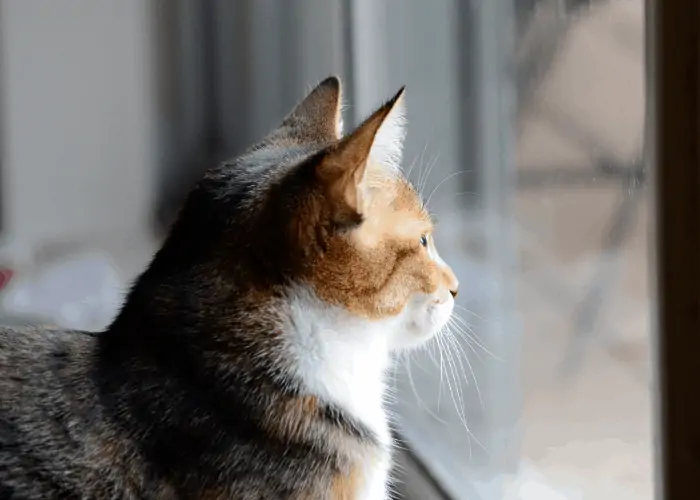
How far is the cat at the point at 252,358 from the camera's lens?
2.37ft

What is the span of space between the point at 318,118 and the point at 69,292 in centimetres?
125

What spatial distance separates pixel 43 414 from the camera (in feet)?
2.53

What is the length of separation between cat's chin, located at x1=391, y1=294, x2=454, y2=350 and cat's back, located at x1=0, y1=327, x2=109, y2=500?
0.31 metres

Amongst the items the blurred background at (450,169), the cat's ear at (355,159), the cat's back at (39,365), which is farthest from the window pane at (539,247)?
the cat's back at (39,365)

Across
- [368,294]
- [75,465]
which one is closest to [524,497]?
[368,294]

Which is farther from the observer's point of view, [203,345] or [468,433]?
[468,433]

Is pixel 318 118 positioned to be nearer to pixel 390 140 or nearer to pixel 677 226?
pixel 390 140

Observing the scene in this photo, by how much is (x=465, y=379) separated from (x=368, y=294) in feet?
1.56

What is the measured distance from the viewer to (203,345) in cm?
76

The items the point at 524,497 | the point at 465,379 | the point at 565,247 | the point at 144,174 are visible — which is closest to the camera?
the point at 565,247

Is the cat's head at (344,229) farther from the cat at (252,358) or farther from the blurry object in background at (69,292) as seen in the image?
the blurry object in background at (69,292)

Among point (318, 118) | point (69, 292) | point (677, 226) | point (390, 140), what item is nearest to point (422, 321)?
point (390, 140)

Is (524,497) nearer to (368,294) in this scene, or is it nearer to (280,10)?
(368,294)

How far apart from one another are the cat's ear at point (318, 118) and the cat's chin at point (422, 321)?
25cm
